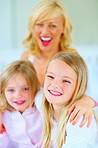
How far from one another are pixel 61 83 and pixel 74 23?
6.43 feet

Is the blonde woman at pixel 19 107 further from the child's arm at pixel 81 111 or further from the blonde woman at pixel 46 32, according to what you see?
the blonde woman at pixel 46 32

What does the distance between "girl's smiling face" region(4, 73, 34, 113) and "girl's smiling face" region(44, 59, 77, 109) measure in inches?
7.5

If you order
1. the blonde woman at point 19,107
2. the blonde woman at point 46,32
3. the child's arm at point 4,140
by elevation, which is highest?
the blonde woman at point 46,32

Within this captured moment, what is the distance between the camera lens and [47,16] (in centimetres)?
144

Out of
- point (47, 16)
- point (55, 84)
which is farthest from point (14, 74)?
point (47, 16)

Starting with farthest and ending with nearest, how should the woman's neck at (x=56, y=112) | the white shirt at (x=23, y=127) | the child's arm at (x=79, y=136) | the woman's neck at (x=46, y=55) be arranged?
the woman's neck at (x=46, y=55) < the white shirt at (x=23, y=127) < the woman's neck at (x=56, y=112) < the child's arm at (x=79, y=136)

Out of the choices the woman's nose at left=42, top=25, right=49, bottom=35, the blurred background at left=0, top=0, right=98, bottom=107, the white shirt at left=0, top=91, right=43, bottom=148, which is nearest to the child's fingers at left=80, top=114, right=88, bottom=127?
the white shirt at left=0, top=91, right=43, bottom=148

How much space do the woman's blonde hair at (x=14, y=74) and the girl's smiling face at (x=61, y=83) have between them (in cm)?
19

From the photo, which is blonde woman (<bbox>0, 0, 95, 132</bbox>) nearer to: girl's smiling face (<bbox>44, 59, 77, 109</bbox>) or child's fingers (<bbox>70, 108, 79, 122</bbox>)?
girl's smiling face (<bbox>44, 59, 77, 109</bbox>)

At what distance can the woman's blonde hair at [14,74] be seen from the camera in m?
1.14

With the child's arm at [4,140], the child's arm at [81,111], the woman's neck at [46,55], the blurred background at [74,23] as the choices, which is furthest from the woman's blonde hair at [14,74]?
the blurred background at [74,23]

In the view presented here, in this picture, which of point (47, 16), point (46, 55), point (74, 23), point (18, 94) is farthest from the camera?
point (74, 23)

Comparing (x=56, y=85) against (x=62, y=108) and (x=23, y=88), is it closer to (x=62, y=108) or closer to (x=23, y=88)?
(x=62, y=108)

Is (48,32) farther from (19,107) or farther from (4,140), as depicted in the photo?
(4,140)
